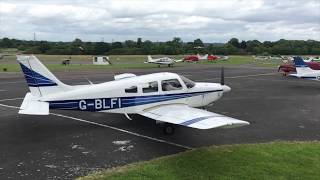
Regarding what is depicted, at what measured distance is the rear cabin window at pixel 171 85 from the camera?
15.1 meters

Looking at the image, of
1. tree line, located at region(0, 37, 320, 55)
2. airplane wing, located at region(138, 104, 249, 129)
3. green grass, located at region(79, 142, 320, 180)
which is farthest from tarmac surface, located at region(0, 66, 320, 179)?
tree line, located at region(0, 37, 320, 55)

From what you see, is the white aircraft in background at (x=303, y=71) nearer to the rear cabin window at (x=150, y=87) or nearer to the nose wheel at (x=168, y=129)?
the rear cabin window at (x=150, y=87)

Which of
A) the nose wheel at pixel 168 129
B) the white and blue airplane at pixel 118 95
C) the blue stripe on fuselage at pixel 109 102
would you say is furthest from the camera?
the blue stripe on fuselage at pixel 109 102

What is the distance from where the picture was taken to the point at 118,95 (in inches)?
577

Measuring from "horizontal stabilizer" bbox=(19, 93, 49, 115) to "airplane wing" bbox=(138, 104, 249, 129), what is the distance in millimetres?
3470

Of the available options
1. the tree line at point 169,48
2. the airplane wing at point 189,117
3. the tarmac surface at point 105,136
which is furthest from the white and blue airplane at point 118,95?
the tree line at point 169,48

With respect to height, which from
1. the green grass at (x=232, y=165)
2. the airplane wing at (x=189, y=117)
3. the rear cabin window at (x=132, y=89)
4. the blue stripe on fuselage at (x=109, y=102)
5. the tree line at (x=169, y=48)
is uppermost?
the tree line at (x=169, y=48)

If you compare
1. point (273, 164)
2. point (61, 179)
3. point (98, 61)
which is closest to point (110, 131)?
point (61, 179)

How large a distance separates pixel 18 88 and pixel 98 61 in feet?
122

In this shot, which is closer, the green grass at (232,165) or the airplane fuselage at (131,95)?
the green grass at (232,165)

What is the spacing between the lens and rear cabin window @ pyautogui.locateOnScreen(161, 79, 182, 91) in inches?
596

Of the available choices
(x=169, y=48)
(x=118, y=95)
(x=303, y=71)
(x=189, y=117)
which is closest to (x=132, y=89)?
(x=118, y=95)

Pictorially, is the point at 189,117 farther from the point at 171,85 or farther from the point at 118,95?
the point at 118,95

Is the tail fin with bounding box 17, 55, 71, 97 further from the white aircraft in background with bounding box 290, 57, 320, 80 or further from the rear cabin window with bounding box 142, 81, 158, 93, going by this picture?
the white aircraft in background with bounding box 290, 57, 320, 80
